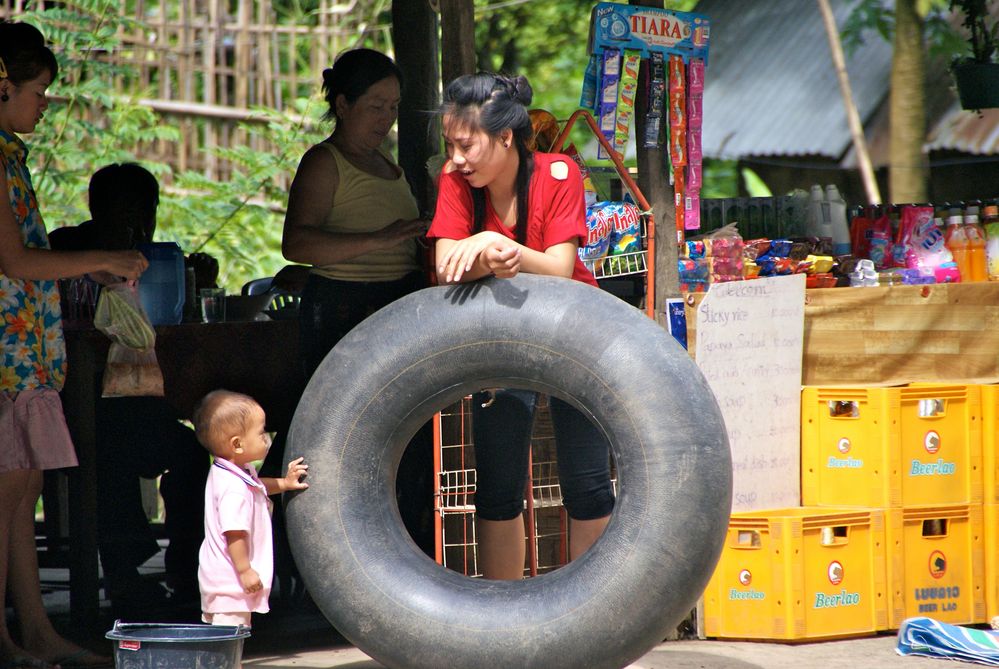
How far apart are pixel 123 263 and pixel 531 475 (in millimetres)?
1354

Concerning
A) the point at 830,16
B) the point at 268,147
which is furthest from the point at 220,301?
the point at 830,16

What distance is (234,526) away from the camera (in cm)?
286

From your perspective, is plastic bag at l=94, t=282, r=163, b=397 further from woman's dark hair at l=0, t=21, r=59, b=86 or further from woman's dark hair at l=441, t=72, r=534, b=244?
woman's dark hair at l=441, t=72, r=534, b=244

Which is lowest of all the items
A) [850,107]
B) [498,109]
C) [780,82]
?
[498,109]

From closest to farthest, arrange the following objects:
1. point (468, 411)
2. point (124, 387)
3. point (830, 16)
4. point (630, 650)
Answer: point (630, 650) → point (124, 387) → point (468, 411) → point (830, 16)

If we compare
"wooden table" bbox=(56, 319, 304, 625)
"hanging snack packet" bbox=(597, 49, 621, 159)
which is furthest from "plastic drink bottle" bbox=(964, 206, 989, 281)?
"wooden table" bbox=(56, 319, 304, 625)

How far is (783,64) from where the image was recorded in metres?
9.93

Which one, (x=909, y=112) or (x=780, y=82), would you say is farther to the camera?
(x=780, y=82)

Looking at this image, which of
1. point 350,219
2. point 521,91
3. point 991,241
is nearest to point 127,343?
point 350,219

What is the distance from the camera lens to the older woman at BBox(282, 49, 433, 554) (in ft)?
11.0

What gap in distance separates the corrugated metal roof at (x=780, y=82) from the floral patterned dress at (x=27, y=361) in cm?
714

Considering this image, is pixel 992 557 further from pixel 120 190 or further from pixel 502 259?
pixel 120 190

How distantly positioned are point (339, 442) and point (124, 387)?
3.12 feet

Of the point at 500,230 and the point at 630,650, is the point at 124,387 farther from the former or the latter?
the point at 630,650
